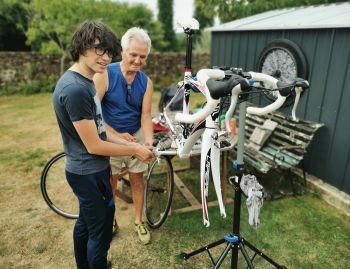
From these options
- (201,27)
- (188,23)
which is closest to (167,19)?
(201,27)

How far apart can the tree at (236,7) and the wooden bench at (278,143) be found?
4.76 metres

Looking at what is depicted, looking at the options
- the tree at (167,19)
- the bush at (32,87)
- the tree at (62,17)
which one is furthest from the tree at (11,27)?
the tree at (167,19)

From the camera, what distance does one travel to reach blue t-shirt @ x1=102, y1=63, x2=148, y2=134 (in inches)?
124

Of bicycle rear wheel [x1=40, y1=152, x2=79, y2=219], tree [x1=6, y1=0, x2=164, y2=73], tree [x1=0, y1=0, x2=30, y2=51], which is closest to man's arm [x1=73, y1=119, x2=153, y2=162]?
bicycle rear wheel [x1=40, y1=152, x2=79, y2=219]

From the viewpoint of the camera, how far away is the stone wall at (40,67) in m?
12.6

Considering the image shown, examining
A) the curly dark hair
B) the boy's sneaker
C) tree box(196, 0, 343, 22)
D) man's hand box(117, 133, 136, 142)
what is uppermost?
tree box(196, 0, 343, 22)

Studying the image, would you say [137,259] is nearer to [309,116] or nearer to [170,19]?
[309,116]

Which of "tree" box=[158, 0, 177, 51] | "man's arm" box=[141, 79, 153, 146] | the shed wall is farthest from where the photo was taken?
"tree" box=[158, 0, 177, 51]

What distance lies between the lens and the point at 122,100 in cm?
320

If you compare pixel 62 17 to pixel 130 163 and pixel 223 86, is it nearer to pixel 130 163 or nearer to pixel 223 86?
pixel 130 163

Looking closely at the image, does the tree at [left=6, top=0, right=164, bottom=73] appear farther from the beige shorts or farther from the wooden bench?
the beige shorts

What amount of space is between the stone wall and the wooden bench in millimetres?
9335

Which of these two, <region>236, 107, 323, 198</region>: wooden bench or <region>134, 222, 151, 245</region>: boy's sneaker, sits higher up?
<region>236, 107, 323, 198</region>: wooden bench

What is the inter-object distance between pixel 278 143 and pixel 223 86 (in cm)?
367
